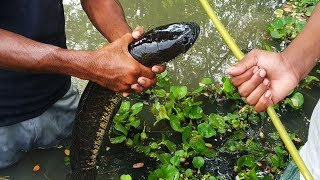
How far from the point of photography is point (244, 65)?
2330 millimetres

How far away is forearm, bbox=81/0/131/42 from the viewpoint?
323cm

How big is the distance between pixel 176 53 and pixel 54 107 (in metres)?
1.36

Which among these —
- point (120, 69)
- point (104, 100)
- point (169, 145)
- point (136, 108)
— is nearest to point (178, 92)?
point (136, 108)

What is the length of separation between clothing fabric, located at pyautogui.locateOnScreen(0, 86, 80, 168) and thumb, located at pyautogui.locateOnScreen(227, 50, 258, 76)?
178 centimetres

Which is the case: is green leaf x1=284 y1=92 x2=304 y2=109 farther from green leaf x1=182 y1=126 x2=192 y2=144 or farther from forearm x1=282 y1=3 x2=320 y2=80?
forearm x1=282 y1=3 x2=320 y2=80

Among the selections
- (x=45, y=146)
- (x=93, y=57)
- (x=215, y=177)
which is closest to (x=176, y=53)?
(x=93, y=57)

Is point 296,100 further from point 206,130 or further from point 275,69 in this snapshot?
point 275,69

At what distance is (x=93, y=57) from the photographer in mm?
2631

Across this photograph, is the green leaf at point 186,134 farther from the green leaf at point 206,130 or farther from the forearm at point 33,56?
the forearm at point 33,56

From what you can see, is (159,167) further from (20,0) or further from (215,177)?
(20,0)

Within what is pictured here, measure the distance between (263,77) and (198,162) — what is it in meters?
1.40

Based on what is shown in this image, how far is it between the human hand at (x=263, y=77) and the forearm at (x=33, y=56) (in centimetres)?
91

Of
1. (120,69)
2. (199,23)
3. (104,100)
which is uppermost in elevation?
(120,69)

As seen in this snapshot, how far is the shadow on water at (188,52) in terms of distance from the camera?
12.3ft
